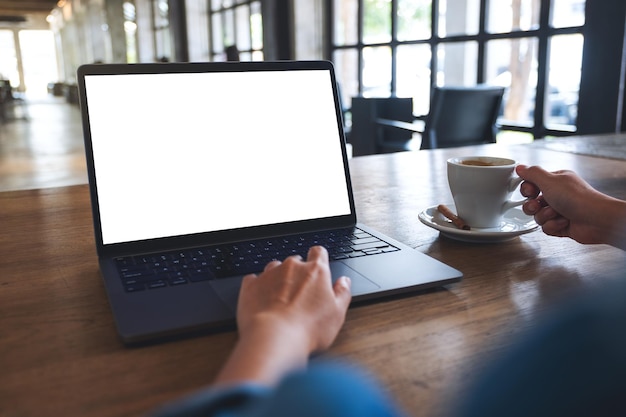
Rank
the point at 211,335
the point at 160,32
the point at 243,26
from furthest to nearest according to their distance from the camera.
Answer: the point at 160,32, the point at 243,26, the point at 211,335

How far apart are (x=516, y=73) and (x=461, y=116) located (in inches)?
30.1

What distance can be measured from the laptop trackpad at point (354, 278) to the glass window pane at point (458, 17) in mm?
3406

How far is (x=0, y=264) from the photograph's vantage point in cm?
74

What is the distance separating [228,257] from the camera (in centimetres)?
69

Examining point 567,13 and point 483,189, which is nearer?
point 483,189

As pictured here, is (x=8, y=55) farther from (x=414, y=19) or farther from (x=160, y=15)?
(x=414, y=19)

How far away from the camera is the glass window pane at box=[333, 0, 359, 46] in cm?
508

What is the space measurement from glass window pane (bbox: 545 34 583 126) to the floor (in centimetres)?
269

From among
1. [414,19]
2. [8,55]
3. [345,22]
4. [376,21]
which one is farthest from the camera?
[8,55]

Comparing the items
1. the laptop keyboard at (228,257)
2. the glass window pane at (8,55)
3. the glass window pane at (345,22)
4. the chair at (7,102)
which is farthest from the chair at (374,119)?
the glass window pane at (8,55)

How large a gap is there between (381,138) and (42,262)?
3.24m

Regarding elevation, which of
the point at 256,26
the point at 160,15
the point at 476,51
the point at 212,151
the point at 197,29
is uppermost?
→ the point at 160,15

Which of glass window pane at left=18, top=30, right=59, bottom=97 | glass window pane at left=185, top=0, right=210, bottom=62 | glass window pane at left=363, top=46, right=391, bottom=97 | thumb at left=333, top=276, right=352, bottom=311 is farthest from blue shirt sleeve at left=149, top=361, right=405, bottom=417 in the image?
glass window pane at left=18, top=30, right=59, bottom=97

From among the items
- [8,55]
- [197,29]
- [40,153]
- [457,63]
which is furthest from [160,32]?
[8,55]
